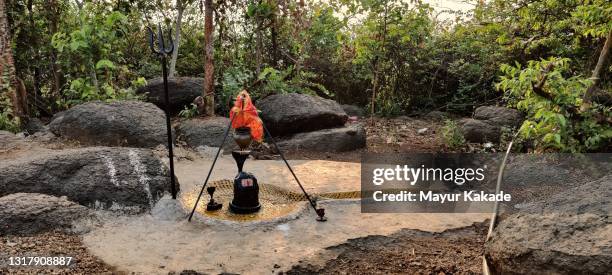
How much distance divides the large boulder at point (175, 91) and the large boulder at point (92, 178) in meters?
4.86

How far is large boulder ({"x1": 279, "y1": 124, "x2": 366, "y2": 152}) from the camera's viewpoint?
7.55 meters

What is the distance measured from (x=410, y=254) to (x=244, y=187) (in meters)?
A: 1.56

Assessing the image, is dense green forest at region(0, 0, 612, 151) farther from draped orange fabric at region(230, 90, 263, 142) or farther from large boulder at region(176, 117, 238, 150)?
draped orange fabric at region(230, 90, 263, 142)

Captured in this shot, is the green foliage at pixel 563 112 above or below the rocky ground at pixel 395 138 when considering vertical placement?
above

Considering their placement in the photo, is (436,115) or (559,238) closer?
(559,238)

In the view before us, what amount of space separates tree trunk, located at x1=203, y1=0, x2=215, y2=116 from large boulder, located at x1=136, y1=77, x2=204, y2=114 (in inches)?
50.0

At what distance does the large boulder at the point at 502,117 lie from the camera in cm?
771

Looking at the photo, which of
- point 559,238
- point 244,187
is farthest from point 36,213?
point 559,238

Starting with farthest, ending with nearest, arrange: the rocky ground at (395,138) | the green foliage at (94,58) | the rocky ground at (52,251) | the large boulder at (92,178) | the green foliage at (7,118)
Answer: the green foliage at (94,58), the rocky ground at (395,138), the green foliage at (7,118), the large boulder at (92,178), the rocky ground at (52,251)

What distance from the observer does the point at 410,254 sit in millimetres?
3412

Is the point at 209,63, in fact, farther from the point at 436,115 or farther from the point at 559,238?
the point at 559,238

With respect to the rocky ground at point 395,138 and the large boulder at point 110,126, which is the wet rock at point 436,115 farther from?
the large boulder at point 110,126

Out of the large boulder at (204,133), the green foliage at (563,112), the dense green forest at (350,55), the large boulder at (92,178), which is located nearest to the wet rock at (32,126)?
the dense green forest at (350,55)

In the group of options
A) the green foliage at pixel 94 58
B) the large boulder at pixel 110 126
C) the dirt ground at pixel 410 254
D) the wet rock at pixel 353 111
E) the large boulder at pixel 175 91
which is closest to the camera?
the dirt ground at pixel 410 254
